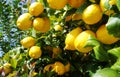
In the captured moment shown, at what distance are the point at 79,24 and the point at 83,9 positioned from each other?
11.2 inches

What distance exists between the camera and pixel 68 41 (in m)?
1.84

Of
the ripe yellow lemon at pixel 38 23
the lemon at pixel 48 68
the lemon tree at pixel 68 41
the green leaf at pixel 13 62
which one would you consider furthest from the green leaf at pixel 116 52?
the green leaf at pixel 13 62

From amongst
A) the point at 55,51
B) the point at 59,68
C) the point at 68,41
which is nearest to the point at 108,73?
the point at 68,41

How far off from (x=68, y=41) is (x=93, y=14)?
0.91 feet

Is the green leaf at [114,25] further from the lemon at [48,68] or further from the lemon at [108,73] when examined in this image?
the lemon at [48,68]

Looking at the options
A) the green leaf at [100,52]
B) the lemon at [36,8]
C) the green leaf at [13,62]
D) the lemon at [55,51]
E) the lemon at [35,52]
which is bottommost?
the green leaf at [13,62]

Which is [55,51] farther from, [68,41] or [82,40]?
[82,40]

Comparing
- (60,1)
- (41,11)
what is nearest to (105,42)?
(60,1)

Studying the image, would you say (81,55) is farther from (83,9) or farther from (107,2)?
(107,2)

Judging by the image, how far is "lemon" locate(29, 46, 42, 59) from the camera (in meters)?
2.58

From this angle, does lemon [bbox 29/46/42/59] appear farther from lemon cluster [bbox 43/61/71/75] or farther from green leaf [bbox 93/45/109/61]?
green leaf [bbox 93/45/109/61]

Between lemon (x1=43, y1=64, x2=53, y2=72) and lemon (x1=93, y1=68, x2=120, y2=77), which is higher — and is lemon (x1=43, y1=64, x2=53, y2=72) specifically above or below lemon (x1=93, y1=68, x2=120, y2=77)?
below

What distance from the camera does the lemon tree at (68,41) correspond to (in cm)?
157

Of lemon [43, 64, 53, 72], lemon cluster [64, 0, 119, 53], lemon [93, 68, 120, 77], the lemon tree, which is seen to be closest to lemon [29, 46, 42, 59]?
the lemon tree
